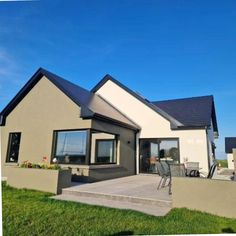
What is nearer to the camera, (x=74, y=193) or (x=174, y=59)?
(x=74, y=193)

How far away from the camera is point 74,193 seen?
7.20 metres

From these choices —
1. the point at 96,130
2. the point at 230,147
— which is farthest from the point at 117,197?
the point at 230,147

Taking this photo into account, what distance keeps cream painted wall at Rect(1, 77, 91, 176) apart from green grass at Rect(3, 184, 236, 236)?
15.8 ft

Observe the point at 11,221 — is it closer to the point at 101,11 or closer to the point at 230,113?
the point at 101,11

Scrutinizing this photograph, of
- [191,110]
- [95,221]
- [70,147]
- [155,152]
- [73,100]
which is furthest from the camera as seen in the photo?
[191,110]

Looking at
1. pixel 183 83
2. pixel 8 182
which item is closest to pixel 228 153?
pixel 183 83

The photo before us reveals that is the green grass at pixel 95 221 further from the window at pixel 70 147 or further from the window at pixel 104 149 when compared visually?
the window at pixel 104 149

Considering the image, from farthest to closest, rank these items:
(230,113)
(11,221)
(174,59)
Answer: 1. (230,113)
2. (174,59)
3. (11,221)

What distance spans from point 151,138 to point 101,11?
8188 millimetres

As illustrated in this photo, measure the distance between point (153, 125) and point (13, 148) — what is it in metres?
8.85

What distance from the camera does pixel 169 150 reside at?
43.5ft

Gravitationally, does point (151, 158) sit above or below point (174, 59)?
below

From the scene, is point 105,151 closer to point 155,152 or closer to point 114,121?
point 114,121

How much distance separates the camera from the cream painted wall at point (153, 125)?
41.0 feet
